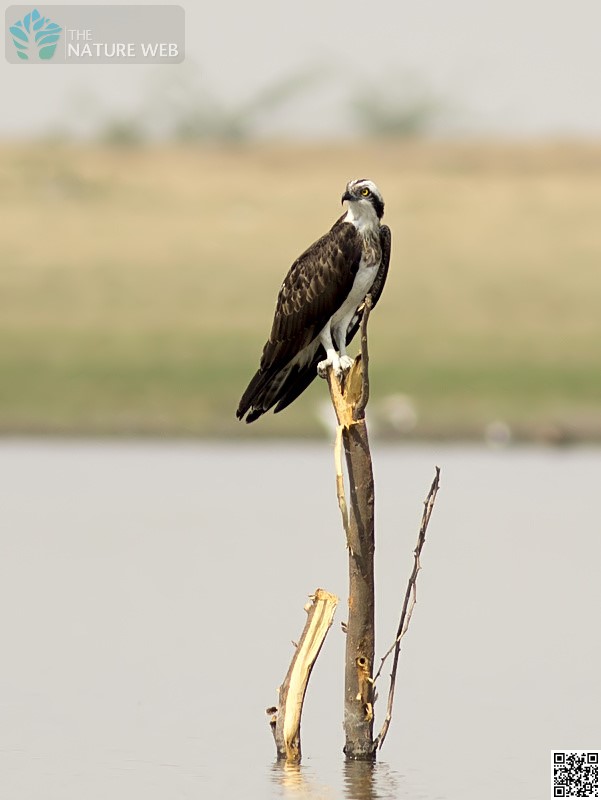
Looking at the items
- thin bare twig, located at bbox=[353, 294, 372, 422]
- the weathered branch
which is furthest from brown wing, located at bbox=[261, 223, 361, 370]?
the weathered branch

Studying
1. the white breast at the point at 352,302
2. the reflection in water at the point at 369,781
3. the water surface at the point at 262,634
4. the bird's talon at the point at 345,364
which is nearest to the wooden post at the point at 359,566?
the reflection in water at the point at 369,781

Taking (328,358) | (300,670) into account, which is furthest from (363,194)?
(300,670)

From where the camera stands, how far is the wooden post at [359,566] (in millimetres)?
13031

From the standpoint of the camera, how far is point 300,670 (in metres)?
13.1

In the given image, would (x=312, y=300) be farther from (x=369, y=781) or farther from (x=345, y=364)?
(x=369, y=781)

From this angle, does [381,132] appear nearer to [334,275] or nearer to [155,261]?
[155,261]

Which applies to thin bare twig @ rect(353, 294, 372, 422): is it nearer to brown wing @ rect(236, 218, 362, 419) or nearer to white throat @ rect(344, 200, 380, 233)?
brown wing @ rect(236, 218, 362, 419)

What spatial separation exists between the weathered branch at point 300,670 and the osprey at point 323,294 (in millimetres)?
1641

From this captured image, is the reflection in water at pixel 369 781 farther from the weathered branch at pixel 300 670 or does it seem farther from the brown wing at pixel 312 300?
the brown wing at pixel 312 300

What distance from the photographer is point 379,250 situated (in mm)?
14625

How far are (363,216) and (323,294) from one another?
0.60m

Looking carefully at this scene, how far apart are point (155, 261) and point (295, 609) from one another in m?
33.8

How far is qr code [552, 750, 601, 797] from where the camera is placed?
1265 cm

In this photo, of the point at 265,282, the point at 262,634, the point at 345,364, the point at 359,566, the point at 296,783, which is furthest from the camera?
the point at 265,282
